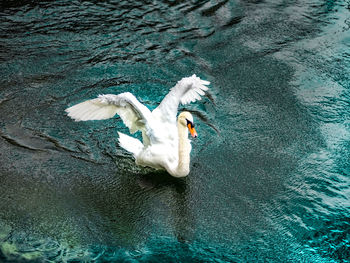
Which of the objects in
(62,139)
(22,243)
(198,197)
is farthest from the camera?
(62,139)

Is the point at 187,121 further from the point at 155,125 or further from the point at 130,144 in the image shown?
the point at 130,144

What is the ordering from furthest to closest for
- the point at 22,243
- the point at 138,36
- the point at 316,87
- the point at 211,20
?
the point at 211,20 → the point at 138,36 → the point at 316,87 → the point at 22,243

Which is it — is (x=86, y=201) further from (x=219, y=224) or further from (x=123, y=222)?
(x=219, y=224)

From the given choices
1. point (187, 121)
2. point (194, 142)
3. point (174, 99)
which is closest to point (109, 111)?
point (174, 99)

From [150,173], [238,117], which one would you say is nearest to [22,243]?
[150,173]

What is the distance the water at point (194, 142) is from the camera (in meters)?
5.89

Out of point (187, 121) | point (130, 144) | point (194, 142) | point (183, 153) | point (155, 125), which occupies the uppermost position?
point (187, 121)

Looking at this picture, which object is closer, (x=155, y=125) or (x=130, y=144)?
(x=155, y=125)

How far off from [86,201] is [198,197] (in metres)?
1.33

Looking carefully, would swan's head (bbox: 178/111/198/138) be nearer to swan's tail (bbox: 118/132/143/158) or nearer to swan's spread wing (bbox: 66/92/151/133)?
swan's spread wing (bbox: 66/92/151/133)

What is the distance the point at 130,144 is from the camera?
7012 millimetres

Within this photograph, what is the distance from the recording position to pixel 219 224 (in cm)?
609

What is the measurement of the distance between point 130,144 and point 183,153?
92cm

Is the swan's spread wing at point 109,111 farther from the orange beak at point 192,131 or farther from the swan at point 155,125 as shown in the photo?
the orange beak at point 192,131
